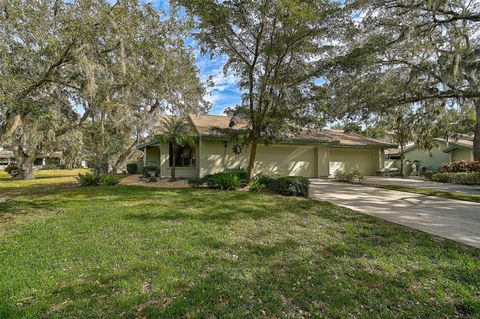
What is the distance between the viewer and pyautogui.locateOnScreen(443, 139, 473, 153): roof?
68.0 ft

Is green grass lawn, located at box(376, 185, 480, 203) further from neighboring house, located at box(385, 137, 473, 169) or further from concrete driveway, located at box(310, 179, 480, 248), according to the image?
neighboring house, located at box(385, 137, 473, 169)

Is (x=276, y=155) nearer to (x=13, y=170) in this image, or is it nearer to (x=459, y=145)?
(x=459, y=145)

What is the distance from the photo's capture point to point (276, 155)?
52.5 feet

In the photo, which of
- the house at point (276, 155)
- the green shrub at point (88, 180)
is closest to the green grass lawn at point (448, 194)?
the house at point (276, 155)

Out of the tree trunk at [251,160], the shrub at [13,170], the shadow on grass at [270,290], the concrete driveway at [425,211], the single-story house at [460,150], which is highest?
the single-story house at [460,150]

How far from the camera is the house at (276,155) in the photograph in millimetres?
14422

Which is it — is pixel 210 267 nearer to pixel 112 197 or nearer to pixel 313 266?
pixel 313 266

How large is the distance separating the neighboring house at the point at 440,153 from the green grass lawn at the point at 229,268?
2179 cm

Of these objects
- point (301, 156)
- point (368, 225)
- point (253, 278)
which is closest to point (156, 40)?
point (253, 278)

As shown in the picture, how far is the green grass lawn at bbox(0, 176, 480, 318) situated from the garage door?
12.4 m

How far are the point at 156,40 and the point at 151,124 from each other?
12239 mm

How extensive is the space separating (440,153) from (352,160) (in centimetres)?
1229

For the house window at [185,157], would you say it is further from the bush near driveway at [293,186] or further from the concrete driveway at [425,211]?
the concrete driveway at [425,211]

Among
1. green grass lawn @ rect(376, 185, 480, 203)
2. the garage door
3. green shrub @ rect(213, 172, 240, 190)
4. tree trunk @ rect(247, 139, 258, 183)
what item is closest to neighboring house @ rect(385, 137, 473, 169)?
the garage door
